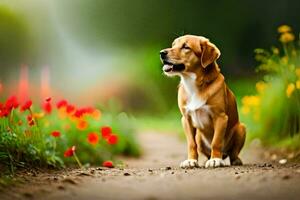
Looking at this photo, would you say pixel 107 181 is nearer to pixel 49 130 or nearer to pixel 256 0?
pixel 49 130

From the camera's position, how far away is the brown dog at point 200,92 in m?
4.27

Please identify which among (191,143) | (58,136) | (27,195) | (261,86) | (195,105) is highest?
(261,86)

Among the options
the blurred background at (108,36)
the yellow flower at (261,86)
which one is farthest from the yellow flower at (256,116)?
the blurred background at (108,36)

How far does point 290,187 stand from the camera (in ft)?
10.1

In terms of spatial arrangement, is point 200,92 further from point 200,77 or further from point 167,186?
point 167,186

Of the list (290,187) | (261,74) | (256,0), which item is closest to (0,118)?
(290,187)

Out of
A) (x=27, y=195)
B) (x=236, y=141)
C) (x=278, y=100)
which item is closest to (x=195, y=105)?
(x=236, y=141)

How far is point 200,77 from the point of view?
4355mm

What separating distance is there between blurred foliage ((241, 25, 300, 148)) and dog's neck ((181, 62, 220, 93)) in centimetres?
141

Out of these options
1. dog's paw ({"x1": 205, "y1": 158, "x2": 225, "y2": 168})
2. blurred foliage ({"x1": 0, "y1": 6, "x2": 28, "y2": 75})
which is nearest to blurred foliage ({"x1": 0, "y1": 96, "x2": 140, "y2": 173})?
dog's paw ({"x1": 205, "y1": 158, "x2": 225, "y2": 168})

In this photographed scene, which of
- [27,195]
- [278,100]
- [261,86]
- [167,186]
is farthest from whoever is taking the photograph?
[261,86]

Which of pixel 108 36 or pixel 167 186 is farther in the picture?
pixel 108 36

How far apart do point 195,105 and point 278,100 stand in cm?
262

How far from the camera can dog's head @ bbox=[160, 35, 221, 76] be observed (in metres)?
4.27
